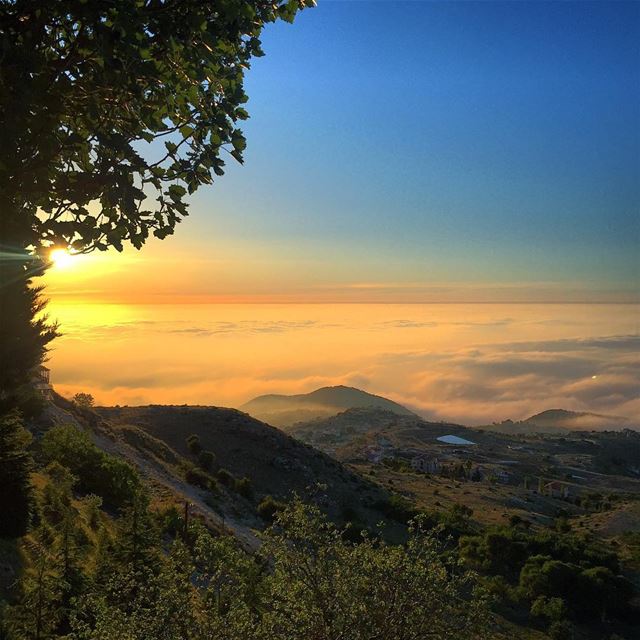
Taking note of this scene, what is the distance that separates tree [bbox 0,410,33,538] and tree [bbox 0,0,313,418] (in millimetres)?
12972

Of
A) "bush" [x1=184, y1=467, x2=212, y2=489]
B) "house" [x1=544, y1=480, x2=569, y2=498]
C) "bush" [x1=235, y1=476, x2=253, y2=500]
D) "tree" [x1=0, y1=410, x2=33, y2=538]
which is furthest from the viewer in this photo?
"house" [x1=544, y1=480, x2=569, y2=498]

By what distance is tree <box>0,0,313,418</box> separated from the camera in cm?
508

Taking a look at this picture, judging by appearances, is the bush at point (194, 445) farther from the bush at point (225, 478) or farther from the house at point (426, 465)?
the house at point (426, 465)

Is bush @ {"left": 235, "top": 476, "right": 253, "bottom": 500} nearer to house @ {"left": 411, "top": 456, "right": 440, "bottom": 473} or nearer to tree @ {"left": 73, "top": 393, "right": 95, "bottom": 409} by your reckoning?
tree @ {"left": 73, "top": 393, "right": 95, "bottom": 409}

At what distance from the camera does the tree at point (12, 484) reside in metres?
16.7

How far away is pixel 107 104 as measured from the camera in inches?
242

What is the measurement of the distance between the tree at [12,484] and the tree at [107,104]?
12972 mm

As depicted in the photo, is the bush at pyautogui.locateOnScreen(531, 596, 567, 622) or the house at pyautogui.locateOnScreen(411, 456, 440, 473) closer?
the bush at pyautogui.locateOnScreen(531, 596, 567, 622)

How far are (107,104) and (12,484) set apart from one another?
15.7 meters

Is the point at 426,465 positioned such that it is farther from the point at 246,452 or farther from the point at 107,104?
the point at 107,104

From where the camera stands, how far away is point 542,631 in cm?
3047

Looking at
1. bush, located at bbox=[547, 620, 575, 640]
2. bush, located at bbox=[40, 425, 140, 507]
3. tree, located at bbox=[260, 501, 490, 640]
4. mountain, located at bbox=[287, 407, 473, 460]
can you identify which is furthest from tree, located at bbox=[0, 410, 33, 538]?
mountain, located at bbox=[287, 407, 473, 460]

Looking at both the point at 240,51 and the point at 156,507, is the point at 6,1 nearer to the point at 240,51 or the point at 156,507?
the point at 240,51

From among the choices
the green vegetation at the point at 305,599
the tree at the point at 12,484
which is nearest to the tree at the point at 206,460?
the tree at the point at 12,484
